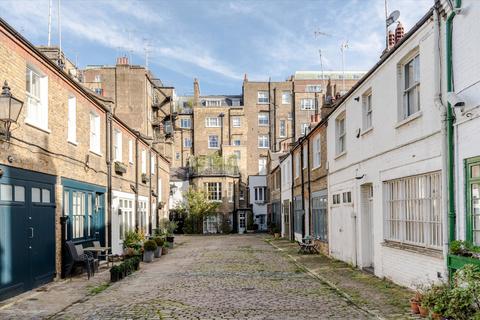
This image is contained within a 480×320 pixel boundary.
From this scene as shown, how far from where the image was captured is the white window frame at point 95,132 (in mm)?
18031

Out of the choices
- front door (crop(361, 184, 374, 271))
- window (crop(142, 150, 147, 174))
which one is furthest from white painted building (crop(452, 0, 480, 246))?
window (crop(142, 150, 147, 174))

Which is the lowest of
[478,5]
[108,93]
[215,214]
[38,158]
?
[215,214]

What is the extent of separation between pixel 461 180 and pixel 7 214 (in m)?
8.99

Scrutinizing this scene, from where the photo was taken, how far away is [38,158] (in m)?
12.7

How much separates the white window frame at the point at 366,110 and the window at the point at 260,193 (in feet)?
129

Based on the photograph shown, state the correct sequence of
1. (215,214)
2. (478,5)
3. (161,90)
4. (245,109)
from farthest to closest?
(245,109)
(161,90)
(215,214)
(478,5)

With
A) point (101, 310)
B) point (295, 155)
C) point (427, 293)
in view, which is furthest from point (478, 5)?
point (295, 155)

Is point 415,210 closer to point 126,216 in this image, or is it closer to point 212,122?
point 126,216

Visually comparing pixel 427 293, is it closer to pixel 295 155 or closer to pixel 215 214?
pixel 295 155

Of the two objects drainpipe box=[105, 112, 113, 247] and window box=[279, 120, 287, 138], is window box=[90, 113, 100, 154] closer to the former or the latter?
drainpipe box=[105, 112, 113, 247]

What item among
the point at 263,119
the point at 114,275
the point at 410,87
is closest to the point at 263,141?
the point at 263,119

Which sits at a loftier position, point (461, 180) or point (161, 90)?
point (161, 90)

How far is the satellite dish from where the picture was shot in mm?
14422

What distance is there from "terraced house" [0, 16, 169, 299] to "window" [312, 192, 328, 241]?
854 cm
